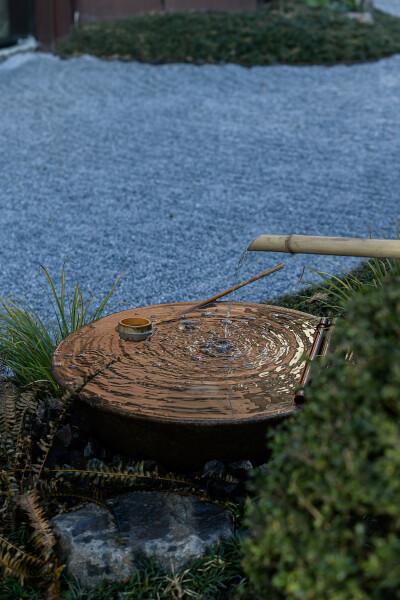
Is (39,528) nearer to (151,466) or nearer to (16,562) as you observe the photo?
(16,562)

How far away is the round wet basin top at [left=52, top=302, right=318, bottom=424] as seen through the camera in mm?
2146

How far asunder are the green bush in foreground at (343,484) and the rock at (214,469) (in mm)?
833

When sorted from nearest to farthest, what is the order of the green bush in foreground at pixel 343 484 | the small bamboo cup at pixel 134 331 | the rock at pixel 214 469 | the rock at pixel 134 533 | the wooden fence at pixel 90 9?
the green bush in foreground at pixel 343 484
the rock at pixel 134 533
the rock at pixel 214 469
the small bamboo cup at pixel 134 331
the wooden fence at pixel 90 9

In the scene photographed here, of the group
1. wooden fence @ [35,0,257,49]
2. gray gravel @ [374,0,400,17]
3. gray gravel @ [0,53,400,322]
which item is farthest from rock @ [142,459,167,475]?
gray gravel @ [374,0,400,17]

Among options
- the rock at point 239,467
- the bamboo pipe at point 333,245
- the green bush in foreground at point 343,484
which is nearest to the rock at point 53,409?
the rock at point 239,467

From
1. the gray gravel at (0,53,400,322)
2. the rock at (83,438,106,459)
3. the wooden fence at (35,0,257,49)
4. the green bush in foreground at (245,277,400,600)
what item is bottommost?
the gray gravel at (0,53,400,322)

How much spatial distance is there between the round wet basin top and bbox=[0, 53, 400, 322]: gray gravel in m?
1.44

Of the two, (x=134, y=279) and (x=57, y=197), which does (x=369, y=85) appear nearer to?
(x=57, y=197)

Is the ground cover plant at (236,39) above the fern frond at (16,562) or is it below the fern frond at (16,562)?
above

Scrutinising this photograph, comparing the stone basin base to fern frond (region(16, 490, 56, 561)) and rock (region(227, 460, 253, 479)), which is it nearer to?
rock (region(227, 460, 253, 479))

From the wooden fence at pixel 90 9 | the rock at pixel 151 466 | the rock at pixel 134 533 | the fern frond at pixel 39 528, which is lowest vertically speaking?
the rock at pixel 134 533

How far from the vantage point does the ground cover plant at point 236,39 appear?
9.55 meters

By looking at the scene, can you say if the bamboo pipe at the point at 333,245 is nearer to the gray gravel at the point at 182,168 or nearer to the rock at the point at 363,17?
the gray gravel at the point at 182,168

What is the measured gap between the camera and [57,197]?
5.84m
